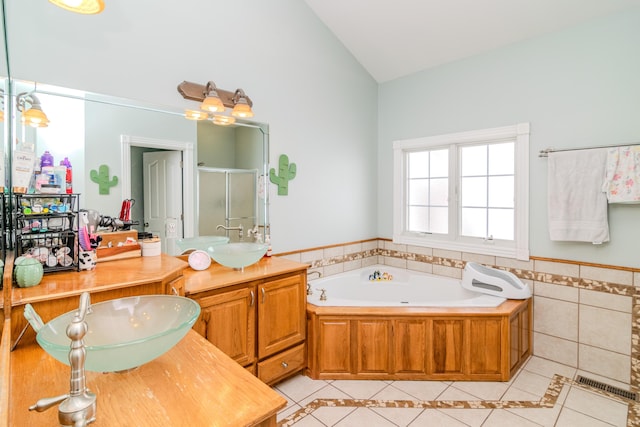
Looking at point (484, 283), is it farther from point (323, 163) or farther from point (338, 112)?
point (338, 112)

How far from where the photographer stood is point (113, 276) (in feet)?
5.21

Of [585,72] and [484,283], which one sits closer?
[585,72]

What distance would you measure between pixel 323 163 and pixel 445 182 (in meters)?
1.28

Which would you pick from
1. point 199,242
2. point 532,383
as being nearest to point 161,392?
point 199,242

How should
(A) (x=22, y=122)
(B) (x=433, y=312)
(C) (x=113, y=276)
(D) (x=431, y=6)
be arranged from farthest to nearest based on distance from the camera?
(D) (x=431, y=6) → (B) (x=433, y=312) → (A) (x=22, y=122) → (C) (x=113, y=276)

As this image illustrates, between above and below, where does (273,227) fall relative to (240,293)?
above

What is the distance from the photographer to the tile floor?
6.90 ft

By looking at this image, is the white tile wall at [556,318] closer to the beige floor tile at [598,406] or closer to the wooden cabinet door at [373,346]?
the beige floor tile at [598,406]

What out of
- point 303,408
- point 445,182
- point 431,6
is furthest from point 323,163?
point 303,408

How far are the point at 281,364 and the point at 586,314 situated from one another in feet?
7.71

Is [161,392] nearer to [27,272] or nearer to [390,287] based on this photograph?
[27,272]

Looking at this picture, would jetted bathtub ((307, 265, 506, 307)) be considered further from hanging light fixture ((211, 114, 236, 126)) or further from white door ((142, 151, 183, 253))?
hanging light fixture ((211, 114, 236, 126))

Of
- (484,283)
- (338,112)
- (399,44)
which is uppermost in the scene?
(399,44)

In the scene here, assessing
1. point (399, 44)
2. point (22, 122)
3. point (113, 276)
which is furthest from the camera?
point (399, 44)
